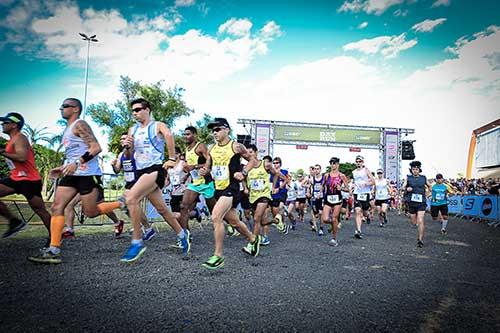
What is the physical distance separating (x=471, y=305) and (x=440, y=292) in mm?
430

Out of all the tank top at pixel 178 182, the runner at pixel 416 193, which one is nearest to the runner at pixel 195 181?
the tank top at pixel 178 182

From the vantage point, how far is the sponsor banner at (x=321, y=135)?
28.2m

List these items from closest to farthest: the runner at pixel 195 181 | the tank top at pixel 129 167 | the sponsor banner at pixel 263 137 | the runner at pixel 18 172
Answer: the runner at pixel 18 172, the tank top at pixel 129 167, the runner at pixel 195 181, the sponsor banner at pixel 263 137

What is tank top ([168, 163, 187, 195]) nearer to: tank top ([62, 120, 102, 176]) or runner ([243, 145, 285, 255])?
runner ([243, 145, 285, 255])

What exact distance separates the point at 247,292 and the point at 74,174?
3.07 m

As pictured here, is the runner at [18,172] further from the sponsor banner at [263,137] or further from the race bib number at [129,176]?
the sponsor banner at [263,137]

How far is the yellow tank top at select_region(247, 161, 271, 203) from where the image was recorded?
677cm

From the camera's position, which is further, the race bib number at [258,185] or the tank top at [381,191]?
the tank top at [381,191]

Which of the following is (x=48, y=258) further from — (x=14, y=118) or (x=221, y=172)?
(x=221, y=172)

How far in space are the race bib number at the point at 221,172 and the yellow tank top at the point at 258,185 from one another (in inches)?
81.8

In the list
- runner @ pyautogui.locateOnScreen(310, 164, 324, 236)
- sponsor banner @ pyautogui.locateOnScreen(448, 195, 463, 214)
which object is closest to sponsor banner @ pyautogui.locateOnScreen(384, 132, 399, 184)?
sponsor banner @ pyautogui.locateOnScreen(448, 195, 463, 214)

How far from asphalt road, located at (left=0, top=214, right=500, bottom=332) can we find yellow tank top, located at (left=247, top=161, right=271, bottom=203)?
1.28 m

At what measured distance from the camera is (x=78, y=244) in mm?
6125

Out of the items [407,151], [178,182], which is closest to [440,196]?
[178,182]
